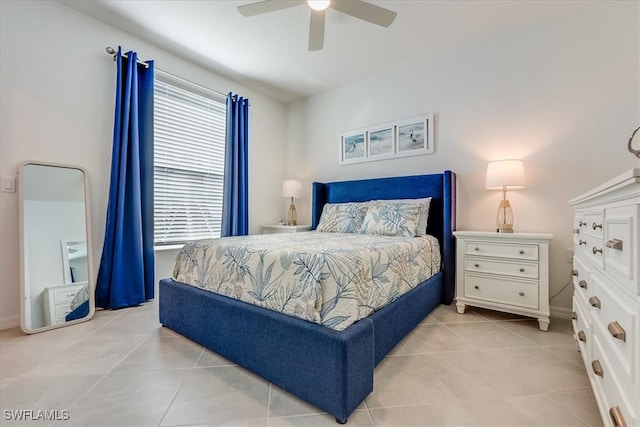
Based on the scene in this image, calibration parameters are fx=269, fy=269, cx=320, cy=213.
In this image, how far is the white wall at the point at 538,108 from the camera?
213 cm

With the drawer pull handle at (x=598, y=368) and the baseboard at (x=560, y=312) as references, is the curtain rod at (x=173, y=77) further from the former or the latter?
the baseboard at (x=560, y=312)

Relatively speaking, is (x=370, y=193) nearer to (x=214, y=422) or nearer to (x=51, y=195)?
(x=214, y=422)

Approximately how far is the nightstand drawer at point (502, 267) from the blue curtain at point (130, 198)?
Result: 3076mm

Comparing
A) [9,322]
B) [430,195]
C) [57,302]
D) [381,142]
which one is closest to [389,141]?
[381,142]

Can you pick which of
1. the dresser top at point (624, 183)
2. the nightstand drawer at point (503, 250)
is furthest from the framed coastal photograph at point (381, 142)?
the dresser top at point (624, 183)

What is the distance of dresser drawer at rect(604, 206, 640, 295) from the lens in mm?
762

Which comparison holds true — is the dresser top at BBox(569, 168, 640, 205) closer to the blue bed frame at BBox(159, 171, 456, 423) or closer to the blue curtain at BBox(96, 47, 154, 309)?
the blue bed frame at BBox(159, 171, 456, 423)

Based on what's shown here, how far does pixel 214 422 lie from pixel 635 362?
1.47 m

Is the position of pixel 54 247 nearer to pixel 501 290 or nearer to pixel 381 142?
pixel 381 142

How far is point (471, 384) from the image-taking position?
141cm

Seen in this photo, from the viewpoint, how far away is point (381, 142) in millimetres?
3354

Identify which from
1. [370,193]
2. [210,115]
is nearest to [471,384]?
[370,193]

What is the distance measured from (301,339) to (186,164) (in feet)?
8.84

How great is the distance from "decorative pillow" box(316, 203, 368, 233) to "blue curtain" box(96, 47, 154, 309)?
1.83 metres
